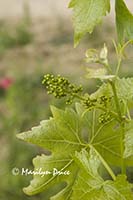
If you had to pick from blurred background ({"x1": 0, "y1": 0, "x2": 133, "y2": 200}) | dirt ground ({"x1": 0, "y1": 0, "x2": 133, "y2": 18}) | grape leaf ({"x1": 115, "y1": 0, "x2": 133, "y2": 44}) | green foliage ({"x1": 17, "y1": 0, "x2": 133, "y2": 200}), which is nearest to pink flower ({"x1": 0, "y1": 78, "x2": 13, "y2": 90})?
blurred background ({"x1": 0, "y1": 0, "x2": 133, "y2": 200})

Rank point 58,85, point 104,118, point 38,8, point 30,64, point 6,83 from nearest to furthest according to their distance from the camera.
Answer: point 58,85
point 104,118
point 6,83
point 30,64
point 38,8

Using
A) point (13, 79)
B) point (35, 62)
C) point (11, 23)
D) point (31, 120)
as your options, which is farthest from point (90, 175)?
point (11, 23)

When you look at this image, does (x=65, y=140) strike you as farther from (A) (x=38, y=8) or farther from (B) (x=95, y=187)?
(A) (x=38, y=8)

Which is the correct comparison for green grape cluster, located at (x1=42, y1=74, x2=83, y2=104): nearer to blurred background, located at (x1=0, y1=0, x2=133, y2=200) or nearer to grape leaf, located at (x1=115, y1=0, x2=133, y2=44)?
grape leaf, located at (x1=115, y1=0, x2=133, y2=44)

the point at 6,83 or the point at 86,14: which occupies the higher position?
the point at 86,14

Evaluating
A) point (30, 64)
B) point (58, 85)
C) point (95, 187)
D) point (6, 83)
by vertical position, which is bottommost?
point (30, 64)

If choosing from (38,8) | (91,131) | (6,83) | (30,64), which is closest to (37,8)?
(38,8)
